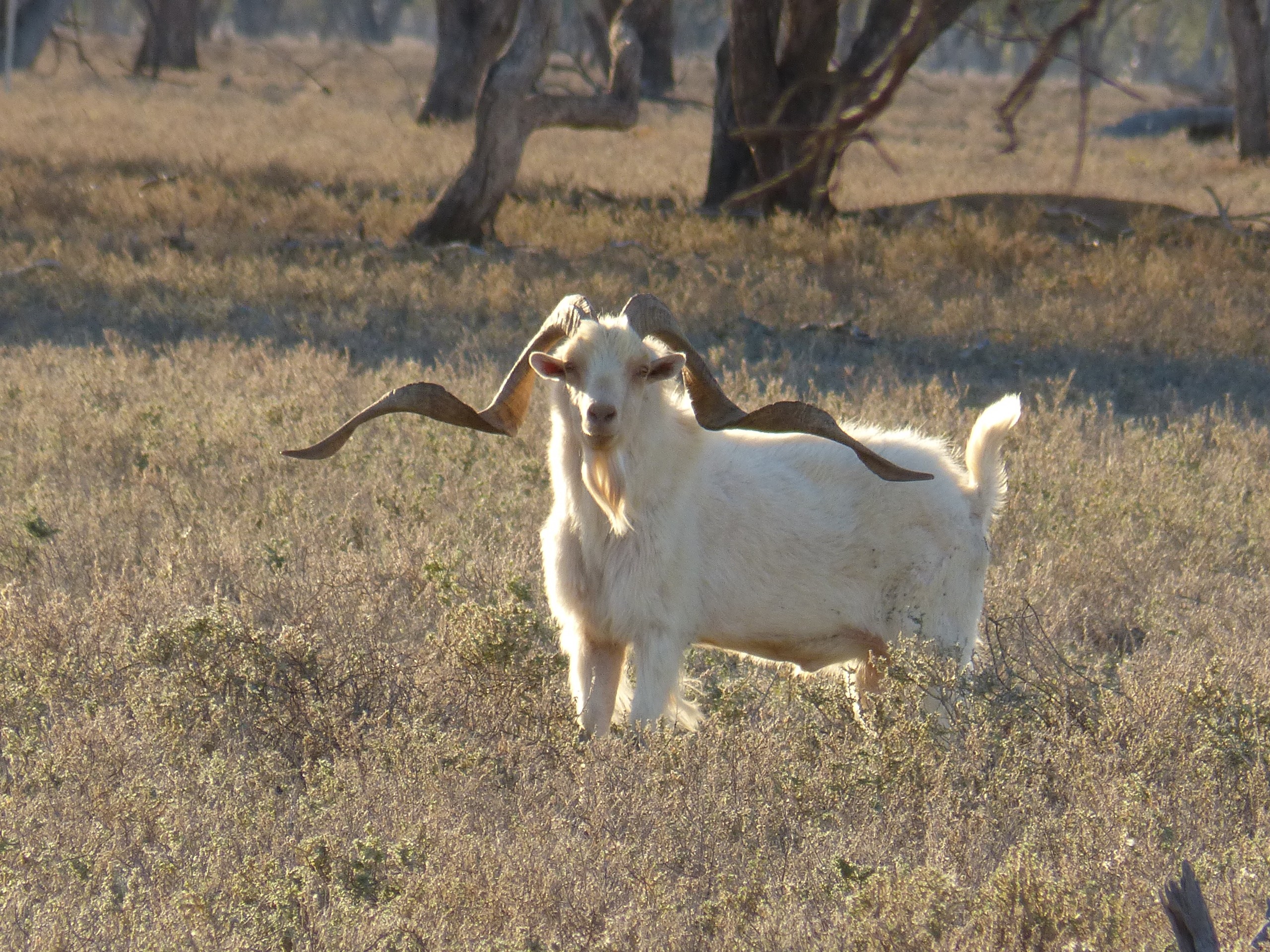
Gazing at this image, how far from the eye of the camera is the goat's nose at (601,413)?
4457 mm

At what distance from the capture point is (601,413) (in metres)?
4.46

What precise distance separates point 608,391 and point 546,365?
0.24 m

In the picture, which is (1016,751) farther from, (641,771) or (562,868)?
(562,868)

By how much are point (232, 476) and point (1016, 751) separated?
482 cm

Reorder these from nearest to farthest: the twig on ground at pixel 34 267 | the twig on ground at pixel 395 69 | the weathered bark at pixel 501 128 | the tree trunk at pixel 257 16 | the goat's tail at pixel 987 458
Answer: the goat's tail at pixel 987 458, the twig on ground at pixel 34 267, the weathered bark at pixel 501 128, the twig on ground at pixel 395 69, the tree trunk at pixel 257 16

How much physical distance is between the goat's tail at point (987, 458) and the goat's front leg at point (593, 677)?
1.47 m

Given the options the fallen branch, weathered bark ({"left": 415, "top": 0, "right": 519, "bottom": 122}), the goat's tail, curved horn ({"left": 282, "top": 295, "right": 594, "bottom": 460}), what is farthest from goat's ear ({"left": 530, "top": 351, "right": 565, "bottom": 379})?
weathered bark ({"left": 415, "top": 0, "right": 519, "bottom": 122})

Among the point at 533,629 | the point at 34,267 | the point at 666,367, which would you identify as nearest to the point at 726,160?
the point at 34,267

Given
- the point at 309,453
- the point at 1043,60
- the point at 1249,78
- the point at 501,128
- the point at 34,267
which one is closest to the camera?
the point at 1043,60

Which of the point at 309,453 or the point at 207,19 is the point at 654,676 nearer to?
the point at 309,453

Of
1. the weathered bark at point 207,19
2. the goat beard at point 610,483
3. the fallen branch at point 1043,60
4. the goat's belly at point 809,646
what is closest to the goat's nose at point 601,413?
the goat beard at point 610,483

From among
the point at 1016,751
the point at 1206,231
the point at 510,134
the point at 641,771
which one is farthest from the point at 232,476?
the point at 1206,231

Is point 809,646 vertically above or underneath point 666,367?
underneath

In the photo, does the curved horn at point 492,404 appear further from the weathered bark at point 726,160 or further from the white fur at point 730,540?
the weathered bark at point 726,160
